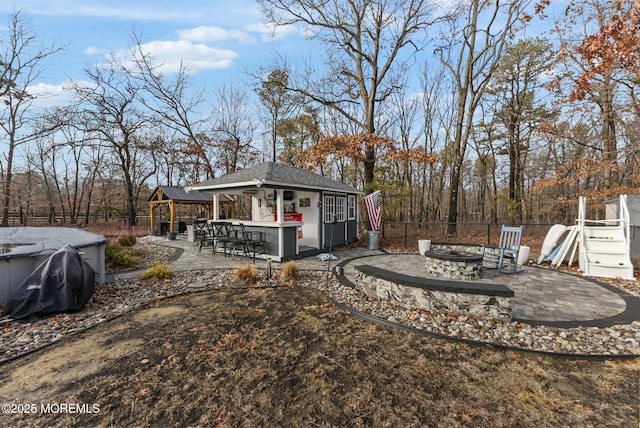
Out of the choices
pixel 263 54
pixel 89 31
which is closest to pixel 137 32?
pixel 263 54

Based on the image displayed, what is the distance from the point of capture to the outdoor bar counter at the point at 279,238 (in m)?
7.20

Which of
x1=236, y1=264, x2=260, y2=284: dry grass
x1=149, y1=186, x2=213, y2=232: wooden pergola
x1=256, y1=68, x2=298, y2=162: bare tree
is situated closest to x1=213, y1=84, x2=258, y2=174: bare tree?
x1=256, y1=68, x2=298, y2=162: bare tree

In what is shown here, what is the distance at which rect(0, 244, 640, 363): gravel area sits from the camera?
9.13 feet

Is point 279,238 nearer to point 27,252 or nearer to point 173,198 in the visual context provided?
point 27,252

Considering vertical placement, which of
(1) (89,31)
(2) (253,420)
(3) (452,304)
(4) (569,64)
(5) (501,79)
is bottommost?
(2) (253,420)

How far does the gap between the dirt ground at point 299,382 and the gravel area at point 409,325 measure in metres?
0.23

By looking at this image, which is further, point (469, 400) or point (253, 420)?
point (469, 400)

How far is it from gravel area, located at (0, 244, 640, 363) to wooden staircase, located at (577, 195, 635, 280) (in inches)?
118

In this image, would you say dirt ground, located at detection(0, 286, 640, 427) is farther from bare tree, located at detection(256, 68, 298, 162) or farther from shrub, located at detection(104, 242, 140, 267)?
bare tree, located at detection(256, 68, 298, 162)

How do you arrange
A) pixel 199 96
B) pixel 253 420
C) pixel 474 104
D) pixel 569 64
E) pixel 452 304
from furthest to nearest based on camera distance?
pixel 199 96
pixel 474 104
pixel 569 64
pixel 452 304
pixel 253 420

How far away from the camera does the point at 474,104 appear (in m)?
11.9

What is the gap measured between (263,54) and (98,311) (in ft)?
43.8

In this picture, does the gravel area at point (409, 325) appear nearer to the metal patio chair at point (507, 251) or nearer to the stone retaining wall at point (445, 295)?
the stone retaining wall at point (445, 295)

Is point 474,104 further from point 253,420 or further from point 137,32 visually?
point 137,32
